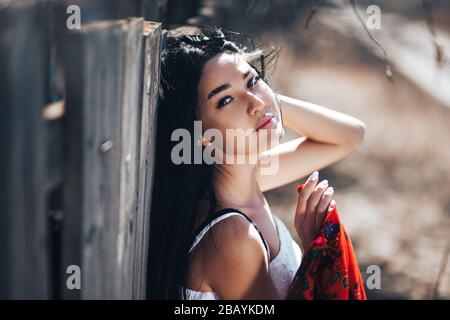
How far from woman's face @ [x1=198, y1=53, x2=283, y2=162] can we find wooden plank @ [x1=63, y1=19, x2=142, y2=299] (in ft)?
1.74

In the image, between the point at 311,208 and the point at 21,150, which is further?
the point at 311,208

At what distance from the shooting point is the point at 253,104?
2.00 m

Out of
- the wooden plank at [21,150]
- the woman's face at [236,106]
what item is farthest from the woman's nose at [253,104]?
the wooden plank at [21,150]

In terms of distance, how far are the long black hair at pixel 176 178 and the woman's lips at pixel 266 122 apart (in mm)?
222

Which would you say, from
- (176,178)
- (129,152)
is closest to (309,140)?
(176,178)

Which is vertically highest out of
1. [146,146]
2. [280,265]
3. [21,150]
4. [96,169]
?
[21,150]

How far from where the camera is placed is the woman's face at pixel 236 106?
201cm

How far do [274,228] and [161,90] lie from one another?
0.69 meters

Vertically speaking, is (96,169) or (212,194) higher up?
(96,169)

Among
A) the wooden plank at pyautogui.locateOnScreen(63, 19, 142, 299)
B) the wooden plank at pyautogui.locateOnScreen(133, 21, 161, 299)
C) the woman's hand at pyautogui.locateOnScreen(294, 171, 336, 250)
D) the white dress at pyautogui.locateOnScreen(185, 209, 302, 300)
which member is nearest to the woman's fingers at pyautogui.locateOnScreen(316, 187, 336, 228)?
the woman's hand at pyautogui.locateOnScreen(294, 171, 336, 250)

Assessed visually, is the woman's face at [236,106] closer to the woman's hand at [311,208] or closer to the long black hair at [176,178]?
the long black hair at [176,178]

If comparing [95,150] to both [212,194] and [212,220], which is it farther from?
[212,194]

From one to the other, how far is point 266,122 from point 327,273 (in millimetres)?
521

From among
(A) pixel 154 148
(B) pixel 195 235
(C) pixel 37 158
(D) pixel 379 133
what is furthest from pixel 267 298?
(D) pixel 379 133
